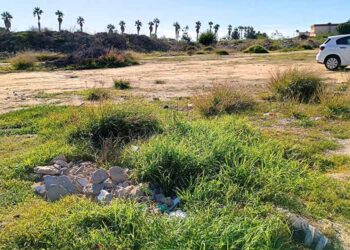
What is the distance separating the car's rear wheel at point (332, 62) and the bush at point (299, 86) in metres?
9.04

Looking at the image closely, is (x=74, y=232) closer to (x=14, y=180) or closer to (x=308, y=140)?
(x=14, y=180)

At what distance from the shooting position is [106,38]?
6431cm

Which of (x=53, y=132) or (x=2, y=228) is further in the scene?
(x=53, y=132)

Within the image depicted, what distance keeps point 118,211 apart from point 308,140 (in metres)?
4.30

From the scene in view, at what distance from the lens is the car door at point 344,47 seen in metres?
18.8

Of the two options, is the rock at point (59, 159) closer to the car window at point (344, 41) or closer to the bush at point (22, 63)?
the car window at point (344, 41)

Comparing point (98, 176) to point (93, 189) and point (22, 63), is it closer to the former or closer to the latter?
point (93, 189)

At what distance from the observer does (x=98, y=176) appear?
4.87 meters

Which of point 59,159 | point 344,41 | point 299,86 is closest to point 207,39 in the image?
point 344,41

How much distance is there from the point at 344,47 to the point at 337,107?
35.2 feet

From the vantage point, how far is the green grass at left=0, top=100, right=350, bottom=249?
348 cm

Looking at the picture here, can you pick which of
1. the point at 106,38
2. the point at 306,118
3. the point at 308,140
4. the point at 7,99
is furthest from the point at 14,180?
the point at 106,38

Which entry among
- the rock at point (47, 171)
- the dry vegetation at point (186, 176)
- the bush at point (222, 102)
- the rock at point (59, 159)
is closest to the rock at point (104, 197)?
the dry vegetation at point (186, 176)

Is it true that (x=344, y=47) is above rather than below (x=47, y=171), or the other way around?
above
